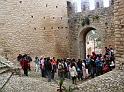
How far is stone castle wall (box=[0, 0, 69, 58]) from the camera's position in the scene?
671 inches

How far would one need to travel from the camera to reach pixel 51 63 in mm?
13375

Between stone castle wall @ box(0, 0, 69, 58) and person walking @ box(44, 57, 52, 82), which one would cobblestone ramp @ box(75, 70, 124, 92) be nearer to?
person walking @ box(44, 57, 52, 82)

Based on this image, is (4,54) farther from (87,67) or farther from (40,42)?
(87,67)

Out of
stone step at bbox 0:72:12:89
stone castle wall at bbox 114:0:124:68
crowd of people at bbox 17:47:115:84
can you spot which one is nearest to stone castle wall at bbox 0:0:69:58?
crowd of people at bbox 17:47:115:84

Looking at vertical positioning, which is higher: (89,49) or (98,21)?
(98,21)

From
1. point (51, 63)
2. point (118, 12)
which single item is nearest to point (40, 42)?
point (51, 63)

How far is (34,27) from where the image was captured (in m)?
18.6

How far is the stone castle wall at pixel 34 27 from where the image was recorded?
1705 cm

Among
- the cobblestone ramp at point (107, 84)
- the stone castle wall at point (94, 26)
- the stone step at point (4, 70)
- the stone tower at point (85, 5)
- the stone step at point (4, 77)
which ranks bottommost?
the stone step at point (4, 77)

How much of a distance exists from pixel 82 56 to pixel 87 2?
3.82 m

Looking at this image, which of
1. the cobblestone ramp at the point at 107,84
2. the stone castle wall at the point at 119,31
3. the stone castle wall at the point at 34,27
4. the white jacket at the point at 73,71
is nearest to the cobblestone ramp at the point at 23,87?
the white jacket at the point at 73,71

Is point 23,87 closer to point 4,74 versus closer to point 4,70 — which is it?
point 4,74

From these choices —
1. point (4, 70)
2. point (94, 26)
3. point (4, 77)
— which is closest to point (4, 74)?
point (4, 70)

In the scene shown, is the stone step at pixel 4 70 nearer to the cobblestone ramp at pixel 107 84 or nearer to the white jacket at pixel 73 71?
the white jacket at pixel 73 71
